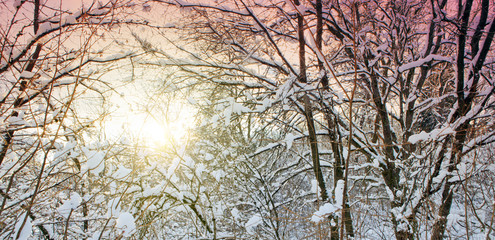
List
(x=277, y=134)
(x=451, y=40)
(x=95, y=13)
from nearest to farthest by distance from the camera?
(x=95, y=13)
(x=451, y=40)
(x=277, y=134)

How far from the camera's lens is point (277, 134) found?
4.47 meters

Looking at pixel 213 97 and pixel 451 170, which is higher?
pixel 213 97

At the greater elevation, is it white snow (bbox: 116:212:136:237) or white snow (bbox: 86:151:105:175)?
white snow (bbox: 86:151:105:175)

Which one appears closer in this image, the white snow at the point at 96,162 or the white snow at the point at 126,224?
the white snow at the point at 126,224

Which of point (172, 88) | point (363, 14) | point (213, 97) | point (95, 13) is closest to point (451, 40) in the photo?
point (363, 14)

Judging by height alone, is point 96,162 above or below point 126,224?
above

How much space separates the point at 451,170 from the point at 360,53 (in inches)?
70.2

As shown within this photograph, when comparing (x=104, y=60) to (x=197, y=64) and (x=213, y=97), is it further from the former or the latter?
(x=213, y=97)

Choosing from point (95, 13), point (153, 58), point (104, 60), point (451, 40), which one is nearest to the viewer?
point (95, 13)

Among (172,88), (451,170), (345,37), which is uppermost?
(345,37)

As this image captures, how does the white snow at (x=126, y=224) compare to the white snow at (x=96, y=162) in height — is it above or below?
below

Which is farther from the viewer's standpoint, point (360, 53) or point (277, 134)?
point (277, 134)

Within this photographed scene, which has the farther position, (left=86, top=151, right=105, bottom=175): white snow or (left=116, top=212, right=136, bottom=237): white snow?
(left=86, top=151, right=105, bottom=175): white snow

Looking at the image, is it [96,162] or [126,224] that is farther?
[96,162]
